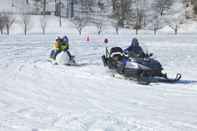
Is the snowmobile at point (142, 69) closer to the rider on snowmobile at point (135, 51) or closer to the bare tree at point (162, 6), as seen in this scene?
the rider on snowmobile at point (135, 51)

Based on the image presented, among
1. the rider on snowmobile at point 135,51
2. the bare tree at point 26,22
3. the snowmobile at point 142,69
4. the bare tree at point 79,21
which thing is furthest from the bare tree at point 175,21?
the snowmobile at point 142,69

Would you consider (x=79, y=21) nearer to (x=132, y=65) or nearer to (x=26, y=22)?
(x=26, y=22)

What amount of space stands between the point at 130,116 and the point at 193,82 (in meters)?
5.88

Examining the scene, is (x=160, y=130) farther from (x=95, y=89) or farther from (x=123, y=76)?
(x=123, y=76)

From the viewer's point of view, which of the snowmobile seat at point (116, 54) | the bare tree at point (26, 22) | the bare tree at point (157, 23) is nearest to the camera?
the snowmobile seat at point (116, 54)

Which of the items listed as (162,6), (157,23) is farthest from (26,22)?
(162,6)

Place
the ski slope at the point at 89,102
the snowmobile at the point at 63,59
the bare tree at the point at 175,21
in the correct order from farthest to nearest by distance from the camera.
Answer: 1. the bare tree at the point at 175,21
2. the snowmobile at the point at 63,59
3. the ski slope at the point at 89,102

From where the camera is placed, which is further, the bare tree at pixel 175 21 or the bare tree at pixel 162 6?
the bare tree at pixel 162 6

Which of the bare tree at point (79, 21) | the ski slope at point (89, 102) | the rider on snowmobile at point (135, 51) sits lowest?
the ski slope at point (89, 102)

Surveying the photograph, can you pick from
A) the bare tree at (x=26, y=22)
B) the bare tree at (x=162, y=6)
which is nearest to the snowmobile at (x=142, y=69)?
the bare tree at (x=26, y=22)

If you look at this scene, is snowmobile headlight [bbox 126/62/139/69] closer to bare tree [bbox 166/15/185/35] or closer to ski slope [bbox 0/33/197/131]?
ski slope [bbox 0/33/197/131]

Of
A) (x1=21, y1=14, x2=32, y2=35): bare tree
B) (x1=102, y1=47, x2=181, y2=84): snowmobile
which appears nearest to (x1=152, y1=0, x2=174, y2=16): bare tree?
(x1=21, y1=14, x2=32, y2=35): bare tree

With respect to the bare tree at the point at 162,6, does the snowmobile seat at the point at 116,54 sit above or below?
below

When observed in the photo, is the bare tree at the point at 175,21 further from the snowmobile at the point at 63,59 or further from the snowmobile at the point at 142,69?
the snowmobile at the point at 142,69
